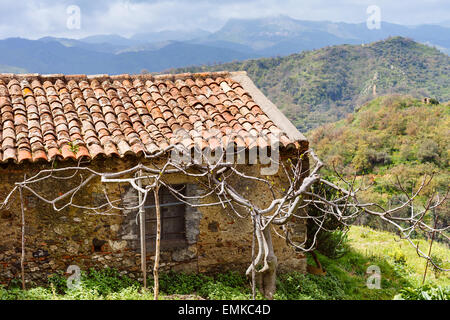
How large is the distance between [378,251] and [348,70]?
61.9 metres

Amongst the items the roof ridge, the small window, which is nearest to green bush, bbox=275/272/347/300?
the small window

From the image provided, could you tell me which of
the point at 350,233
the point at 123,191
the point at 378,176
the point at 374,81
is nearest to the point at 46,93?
the point at 123,191

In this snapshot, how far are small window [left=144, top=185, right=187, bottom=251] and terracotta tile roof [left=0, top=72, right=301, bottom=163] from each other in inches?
37.5

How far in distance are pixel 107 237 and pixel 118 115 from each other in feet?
6.89

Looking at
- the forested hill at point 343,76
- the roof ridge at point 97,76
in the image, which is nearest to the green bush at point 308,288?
the roof ridge at point 97,76

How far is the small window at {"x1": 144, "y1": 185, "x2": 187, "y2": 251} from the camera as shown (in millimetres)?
6621

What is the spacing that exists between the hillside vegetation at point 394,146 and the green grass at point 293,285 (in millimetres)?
14817

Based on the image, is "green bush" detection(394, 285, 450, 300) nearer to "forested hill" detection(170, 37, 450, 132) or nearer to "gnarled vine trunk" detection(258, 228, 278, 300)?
"gnarled vine trunk" detection(258, 228, 278, 300)

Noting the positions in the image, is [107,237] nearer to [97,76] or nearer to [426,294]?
[97,76]

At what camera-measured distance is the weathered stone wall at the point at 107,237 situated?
5949 mm

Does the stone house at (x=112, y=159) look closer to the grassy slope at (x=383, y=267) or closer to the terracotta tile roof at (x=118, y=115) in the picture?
the terracotta tile roof at (x=118, y=115)

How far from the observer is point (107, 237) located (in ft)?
20.7

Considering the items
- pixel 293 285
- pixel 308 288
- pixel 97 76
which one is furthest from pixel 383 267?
pixel 97 76
